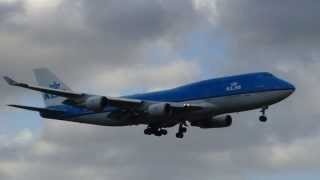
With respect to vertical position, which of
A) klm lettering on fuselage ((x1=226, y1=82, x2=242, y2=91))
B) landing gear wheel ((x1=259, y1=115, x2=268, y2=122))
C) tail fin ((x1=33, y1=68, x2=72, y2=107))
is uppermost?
tail fin ((x1=33, y1=68, x2=72, y2=107))

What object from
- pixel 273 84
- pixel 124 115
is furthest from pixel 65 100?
pixel 273 84

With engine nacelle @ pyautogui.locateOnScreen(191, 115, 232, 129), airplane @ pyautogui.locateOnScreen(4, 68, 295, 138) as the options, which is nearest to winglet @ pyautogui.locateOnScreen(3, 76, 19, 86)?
airplane @ pyautogui.locateOnScreen(4, 68, 295, 138)

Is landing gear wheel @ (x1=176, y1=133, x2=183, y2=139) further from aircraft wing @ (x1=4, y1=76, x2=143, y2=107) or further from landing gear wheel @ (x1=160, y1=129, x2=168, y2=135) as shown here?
aircraft wing @ (x1=4, y1=76, x2=143, y2=107)

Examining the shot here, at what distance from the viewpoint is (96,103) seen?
95.5m

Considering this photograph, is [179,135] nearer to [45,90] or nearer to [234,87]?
[234,87]

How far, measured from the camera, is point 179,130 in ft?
331

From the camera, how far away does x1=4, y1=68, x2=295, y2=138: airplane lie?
9350 cm

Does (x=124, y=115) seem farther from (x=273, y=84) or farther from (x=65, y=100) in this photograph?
(x=273, y=84)

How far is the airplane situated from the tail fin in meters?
5.18

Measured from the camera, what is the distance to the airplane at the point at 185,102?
93500mm

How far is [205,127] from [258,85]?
1154 centimetres

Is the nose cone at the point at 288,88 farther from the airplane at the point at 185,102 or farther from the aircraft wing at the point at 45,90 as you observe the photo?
the aircraft wing at the point at 45,90

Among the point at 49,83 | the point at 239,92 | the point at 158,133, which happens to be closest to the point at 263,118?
the point at 239,92

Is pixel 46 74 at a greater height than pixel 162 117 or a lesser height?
greater
